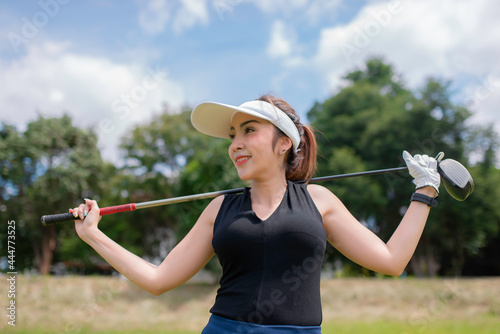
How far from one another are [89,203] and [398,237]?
5.19 ft

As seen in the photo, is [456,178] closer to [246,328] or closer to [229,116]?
[229,116]

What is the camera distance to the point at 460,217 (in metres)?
21.9

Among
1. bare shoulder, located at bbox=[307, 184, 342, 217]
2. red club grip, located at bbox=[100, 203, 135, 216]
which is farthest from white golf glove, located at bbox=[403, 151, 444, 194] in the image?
red club grip, located at bbox=[100, 203, 135, 216]

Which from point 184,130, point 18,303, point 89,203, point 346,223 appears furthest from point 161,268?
point 184,130

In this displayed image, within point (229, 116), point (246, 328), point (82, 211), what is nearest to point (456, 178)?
point (229, 116)

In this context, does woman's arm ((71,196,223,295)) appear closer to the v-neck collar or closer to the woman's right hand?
the woman's right hand

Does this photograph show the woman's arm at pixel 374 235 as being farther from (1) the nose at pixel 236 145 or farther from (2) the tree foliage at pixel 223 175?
(2) the tree foliage at pixel 223 175

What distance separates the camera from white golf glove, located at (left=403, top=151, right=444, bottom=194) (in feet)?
7.47

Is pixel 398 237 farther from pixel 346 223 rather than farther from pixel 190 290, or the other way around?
pixel 190 290

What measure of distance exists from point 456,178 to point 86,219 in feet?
6.55

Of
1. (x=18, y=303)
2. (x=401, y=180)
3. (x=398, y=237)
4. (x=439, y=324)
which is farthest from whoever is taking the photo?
(x=401, y=180)

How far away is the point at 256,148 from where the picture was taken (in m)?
2.24

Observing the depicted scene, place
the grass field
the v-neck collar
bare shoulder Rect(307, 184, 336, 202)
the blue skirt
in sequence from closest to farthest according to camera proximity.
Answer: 1. the blue skirt
2. the v-neck collar
3. bare shoulder Rect(307, 184, 336, 202)
4. the grass field

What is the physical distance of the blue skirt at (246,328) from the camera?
1.90 metres
